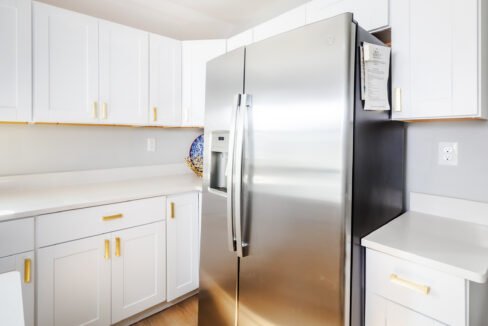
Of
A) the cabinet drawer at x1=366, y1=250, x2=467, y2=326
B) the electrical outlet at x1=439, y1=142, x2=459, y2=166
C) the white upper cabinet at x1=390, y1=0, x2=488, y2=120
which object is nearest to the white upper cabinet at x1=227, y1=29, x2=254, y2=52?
the white upper cabinet at x1=390, y1=0, x2=488, y2=120

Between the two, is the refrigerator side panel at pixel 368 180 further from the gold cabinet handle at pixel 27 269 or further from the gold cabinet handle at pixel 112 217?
Answer: the gold cabinet handle at pixel 27 269

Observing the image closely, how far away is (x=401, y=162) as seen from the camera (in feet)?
5.00

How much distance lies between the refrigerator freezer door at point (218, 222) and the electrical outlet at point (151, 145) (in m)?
1.07

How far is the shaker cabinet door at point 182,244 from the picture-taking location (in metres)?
2.00

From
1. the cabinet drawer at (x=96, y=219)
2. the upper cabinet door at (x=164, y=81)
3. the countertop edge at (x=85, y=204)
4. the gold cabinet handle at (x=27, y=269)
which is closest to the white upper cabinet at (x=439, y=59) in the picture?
the countertop edge at (x=85, y=204)


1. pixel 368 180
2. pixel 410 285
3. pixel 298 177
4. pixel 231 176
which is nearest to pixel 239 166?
pixel 231 176

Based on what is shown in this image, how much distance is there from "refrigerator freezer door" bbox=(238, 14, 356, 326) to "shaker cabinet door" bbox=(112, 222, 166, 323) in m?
0.75

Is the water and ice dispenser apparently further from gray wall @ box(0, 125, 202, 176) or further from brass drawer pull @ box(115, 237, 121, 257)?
gray wall @ box(0, 125, 202, 176)

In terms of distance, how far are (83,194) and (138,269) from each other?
590 millimetres

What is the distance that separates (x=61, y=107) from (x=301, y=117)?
154 cm

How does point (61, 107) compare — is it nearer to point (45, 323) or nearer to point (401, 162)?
point (45, 323)

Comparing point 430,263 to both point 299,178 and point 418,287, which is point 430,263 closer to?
point 418,287

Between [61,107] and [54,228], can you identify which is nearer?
[54,228]

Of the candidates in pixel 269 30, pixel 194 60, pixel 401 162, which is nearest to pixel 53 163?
pixel 194 60
